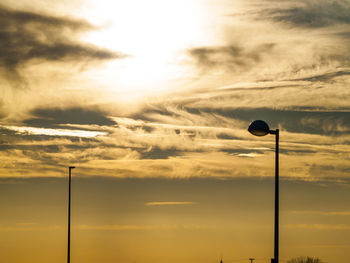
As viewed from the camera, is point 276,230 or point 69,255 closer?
point 276,230

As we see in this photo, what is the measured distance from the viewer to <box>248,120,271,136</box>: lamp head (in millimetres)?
22156

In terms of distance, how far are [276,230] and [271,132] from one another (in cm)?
341

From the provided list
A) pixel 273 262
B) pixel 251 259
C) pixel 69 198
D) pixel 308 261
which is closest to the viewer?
pixel 273 262

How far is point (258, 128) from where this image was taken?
22.2 metres

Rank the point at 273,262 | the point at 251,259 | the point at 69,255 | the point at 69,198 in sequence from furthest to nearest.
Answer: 1. the point at 251,259
2. the point at 69,198
3. the point at 69,255
4. the point at 273,262

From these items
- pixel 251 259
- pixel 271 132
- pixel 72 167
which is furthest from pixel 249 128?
pixel 251 259

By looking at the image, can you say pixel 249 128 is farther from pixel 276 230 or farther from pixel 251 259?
pixel 251 259

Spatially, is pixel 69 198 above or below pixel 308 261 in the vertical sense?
above

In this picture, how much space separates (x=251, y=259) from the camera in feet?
522

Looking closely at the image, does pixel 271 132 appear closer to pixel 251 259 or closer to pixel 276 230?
pixel 276 230

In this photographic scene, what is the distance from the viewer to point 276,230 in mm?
22250

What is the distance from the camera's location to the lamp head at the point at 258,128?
72.7ft

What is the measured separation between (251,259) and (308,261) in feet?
197

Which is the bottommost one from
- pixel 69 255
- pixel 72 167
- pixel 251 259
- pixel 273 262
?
pixel 251 259
